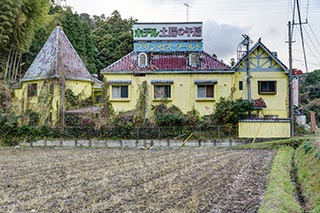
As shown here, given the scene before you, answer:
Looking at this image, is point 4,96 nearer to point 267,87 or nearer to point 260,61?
point 260,61

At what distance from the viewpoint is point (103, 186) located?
7590 millimetres

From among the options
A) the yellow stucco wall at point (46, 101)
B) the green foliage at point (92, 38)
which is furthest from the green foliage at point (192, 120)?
the green foliage at point (92, 38)

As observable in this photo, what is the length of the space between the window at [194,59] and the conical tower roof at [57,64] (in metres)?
6.57

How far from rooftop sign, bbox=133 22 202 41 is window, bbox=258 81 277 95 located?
4712 millimetres

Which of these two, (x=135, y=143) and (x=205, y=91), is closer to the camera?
(x=135, y=143)

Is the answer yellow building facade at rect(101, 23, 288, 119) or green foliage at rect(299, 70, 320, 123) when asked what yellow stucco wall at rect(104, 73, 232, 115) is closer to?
yellow building facade at rect(101, 23, 288, 119)

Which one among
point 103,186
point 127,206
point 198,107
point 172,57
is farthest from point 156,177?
point 172,57

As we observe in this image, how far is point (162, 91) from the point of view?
885 inches

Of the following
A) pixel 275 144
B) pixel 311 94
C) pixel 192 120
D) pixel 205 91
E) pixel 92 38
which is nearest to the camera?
pixel 275 144

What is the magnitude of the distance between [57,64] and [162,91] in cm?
653

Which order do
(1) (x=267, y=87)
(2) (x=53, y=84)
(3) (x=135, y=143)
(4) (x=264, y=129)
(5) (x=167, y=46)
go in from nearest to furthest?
(4) (x=264, y=129)
(3) (x=135, y=143)
(2) (x=53, y=84)
(1) (x=267, y=87)
(5) (x=167, y=46)

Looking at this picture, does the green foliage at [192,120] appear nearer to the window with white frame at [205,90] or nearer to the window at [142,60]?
the window with white frame at [205,90]

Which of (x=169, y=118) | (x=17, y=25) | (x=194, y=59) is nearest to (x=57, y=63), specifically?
(x=17, y=25)

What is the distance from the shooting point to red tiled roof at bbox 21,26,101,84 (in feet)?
73.7
